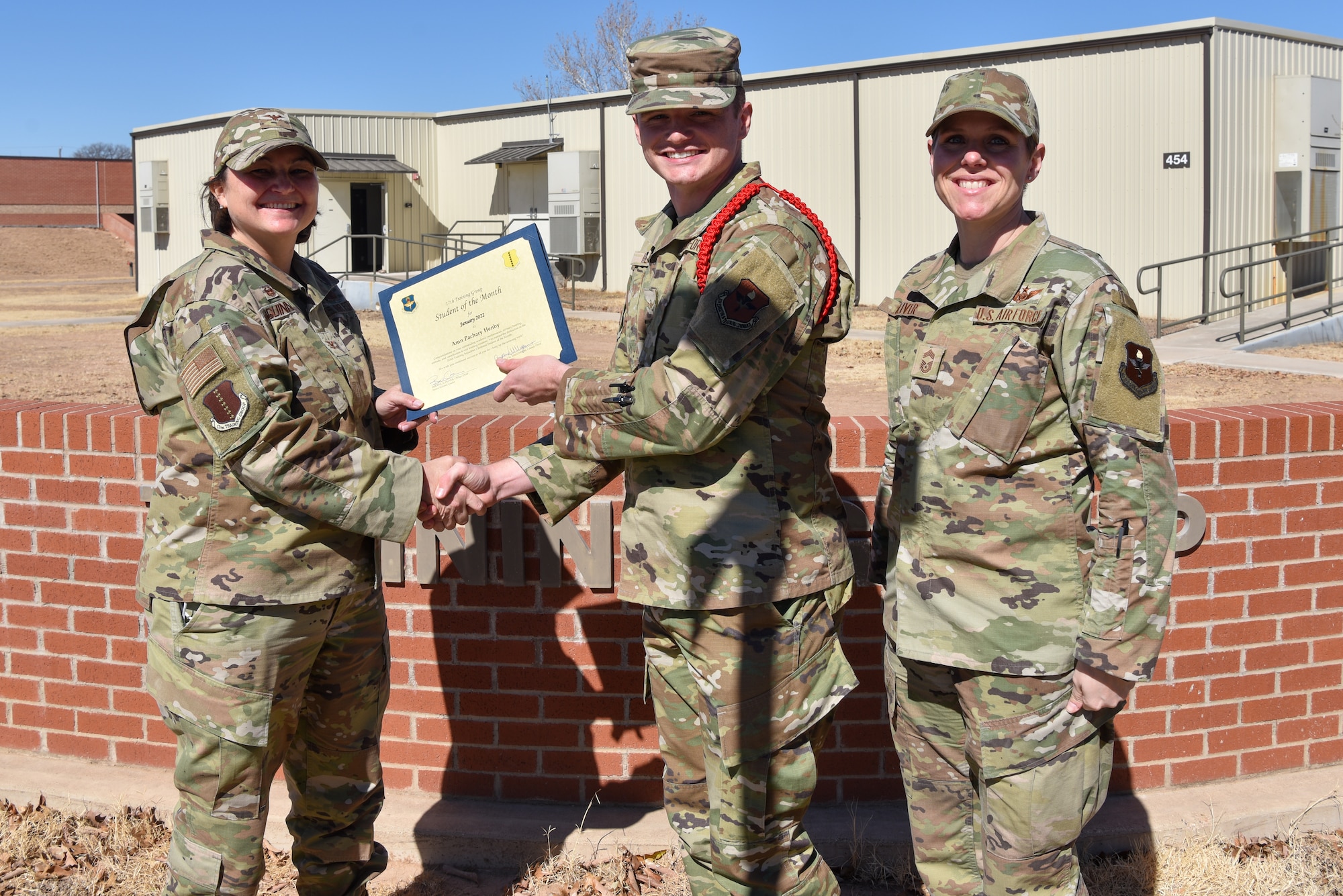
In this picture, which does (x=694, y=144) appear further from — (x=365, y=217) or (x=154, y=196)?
(x=154, y=196)

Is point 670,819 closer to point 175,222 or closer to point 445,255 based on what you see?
point 445,255

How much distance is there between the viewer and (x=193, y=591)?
288cm

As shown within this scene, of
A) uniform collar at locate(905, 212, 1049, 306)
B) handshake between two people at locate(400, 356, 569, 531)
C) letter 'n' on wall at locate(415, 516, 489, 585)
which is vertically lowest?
letter 'n' on wall at locate(415, 516, 489, 585)

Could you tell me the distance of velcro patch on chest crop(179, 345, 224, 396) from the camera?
2795 mm

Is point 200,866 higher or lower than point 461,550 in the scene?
lower

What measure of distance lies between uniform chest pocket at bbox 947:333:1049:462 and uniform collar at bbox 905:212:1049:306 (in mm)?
109

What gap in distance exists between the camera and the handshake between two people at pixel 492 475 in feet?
10.6

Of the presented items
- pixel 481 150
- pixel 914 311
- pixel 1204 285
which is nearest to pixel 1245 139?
pixel 1204 285

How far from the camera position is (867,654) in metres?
3.95

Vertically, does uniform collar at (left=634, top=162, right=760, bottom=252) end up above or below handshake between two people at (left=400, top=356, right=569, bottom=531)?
above

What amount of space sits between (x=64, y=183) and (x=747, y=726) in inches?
2078

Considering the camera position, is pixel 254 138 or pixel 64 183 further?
pixel 64 183

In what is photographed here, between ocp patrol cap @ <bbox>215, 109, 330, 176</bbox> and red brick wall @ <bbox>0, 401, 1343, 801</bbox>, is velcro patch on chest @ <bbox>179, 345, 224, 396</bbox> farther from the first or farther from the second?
red brick wall @ <bbox>0, 401, 1343, 801</bbox>

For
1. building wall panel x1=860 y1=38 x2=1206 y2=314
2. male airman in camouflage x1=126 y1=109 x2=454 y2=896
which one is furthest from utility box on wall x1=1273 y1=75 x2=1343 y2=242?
male airman in camouflage x1=126 y1=109 x2=454 y2=896
